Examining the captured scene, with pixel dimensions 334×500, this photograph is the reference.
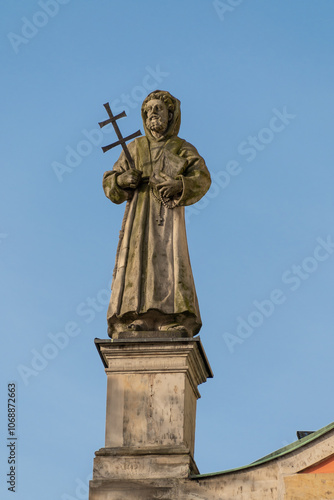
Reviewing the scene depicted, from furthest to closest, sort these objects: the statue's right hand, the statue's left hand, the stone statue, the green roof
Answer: the statue's right hand, the statue's left hand, the stone statue, the green roof

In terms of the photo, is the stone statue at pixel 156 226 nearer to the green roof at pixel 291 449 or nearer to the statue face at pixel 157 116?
the statue face at pixel 157 116

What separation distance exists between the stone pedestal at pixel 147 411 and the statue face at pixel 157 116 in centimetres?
336

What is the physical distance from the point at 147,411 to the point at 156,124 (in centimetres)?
438

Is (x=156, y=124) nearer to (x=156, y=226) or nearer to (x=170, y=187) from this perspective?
(x=170, y=187)

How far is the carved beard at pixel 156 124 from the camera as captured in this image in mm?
17953

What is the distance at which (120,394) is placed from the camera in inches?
634

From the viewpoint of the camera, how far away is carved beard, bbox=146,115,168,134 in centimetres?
1795

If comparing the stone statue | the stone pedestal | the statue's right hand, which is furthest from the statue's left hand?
the stone pedestal

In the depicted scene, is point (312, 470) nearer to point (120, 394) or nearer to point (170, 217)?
point (120, 394)

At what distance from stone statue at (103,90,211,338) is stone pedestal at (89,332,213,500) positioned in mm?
356

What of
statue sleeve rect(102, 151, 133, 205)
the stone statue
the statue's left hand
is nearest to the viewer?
the stone statue

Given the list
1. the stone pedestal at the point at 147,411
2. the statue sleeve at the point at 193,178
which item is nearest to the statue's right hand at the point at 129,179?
the statue sleeve at the point at 193,178

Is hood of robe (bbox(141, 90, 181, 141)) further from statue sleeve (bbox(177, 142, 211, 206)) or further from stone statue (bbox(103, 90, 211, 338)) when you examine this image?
statue sleeve (bbox(177, 142, 211, 206))

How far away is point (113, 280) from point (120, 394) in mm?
1756
